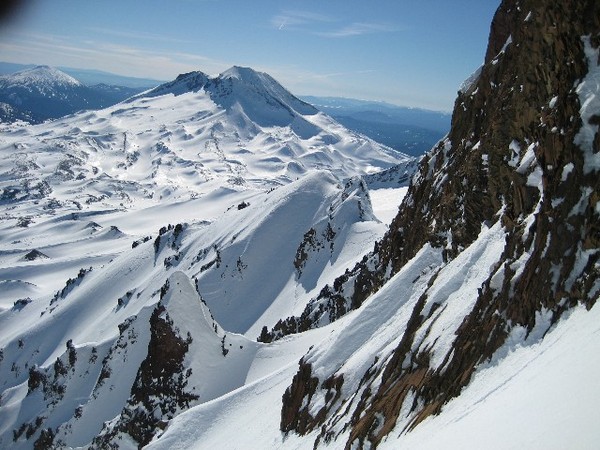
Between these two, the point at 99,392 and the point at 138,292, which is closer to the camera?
the point at 99,392

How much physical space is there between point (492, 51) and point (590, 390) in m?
32.6

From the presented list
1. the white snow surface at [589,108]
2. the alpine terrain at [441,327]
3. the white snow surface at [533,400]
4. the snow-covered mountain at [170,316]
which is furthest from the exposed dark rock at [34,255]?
the white snow surface at [589,108]

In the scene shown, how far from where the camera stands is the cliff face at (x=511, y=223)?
14.8m

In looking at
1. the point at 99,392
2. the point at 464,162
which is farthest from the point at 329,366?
the point at 99,392

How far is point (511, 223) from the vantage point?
20.2 m

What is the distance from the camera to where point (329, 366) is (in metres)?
31.6

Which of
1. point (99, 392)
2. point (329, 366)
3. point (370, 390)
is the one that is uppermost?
point (370, 390)

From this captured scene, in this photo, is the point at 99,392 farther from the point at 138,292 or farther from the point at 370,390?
the point at 370,390

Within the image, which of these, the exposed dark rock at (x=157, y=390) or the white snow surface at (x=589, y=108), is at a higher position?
the white snow surface at (x=589, y=108)

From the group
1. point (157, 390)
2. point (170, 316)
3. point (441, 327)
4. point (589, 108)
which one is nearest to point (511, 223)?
point (441, 327)

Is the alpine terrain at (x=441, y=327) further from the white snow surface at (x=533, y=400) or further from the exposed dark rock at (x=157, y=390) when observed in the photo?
the exposed dark rock at (x=157, y=390)

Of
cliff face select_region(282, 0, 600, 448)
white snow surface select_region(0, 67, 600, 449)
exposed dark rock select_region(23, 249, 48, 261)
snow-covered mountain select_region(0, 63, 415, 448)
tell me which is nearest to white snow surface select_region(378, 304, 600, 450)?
white snow surface select_region(0, 67, 600, 449)

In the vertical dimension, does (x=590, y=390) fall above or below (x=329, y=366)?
above

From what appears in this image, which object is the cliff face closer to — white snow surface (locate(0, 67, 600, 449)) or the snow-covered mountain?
white snow surface (locate(0, 67, 600, 449))
